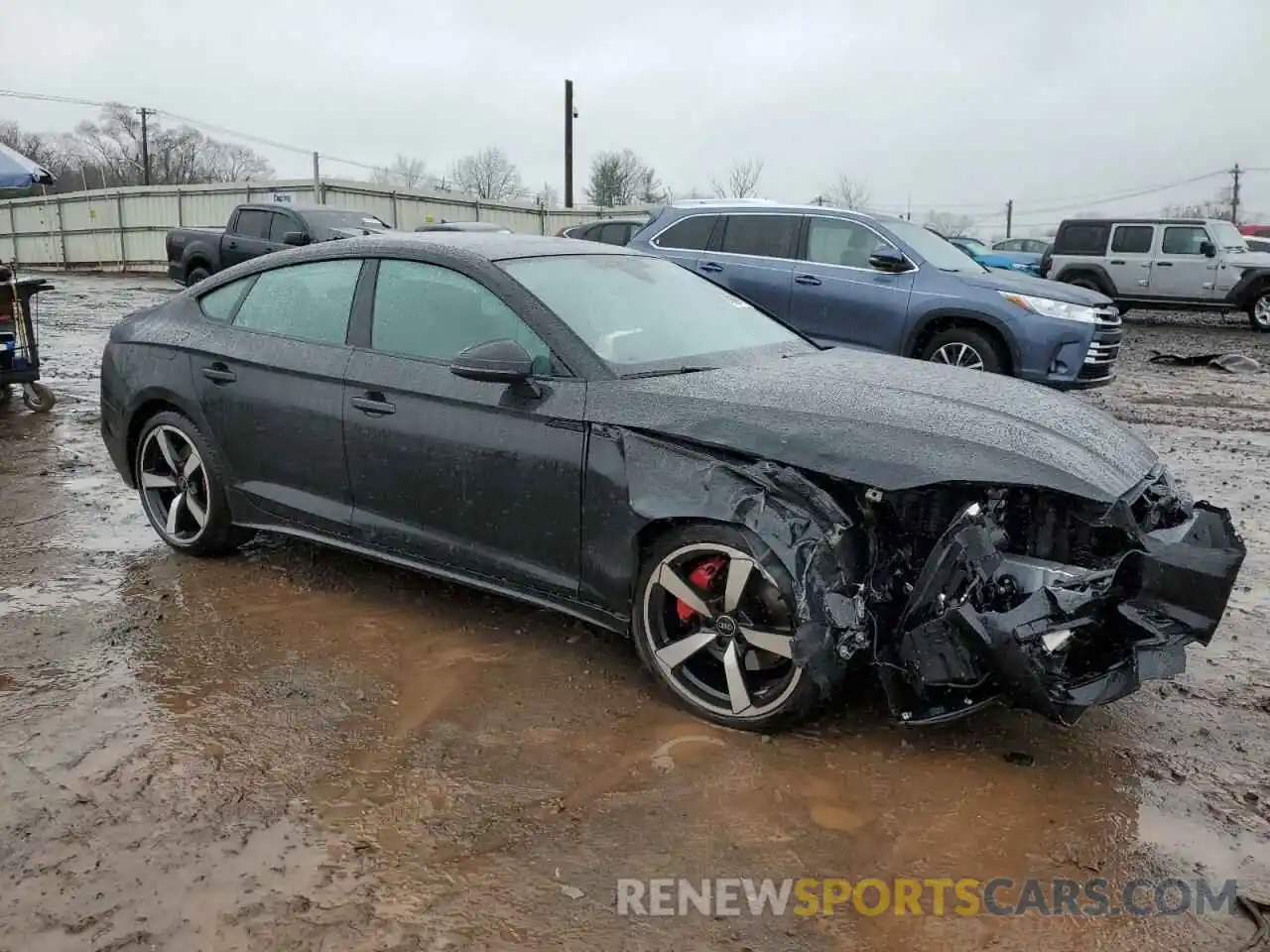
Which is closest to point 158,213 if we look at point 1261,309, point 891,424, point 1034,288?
point 1261,309

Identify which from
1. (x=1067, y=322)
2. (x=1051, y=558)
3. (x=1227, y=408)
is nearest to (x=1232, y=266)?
(x=1227, y=408)

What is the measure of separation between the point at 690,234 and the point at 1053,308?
3325 millimetres

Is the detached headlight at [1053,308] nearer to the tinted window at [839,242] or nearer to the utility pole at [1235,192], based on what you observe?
Result: the tinted window at [839,242]

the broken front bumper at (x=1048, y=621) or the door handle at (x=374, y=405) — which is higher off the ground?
the door handle at (x=374, y=405)

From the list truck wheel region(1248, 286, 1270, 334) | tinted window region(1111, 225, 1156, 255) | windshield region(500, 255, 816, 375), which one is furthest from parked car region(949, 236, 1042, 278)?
windshield region(500, 255, 816, 375)

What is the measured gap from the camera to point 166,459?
491 centimetres

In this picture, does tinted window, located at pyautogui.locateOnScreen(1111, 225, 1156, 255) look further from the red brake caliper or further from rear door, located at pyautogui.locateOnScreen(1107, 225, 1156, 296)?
the red brake caliper

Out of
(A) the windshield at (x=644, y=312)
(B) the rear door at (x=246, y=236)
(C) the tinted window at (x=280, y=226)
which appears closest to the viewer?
(A) the windshield at (x=644, y=312)

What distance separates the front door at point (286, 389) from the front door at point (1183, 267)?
1696 centimetres

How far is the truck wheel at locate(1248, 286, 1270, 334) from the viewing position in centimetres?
1697

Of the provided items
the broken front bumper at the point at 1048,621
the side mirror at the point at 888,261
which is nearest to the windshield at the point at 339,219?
the side mirror at the point at 888,261

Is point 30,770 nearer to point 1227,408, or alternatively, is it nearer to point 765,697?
point 765,697

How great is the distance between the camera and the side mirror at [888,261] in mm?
8664

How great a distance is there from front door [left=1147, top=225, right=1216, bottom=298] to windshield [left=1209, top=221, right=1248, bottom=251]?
0.15 meters
